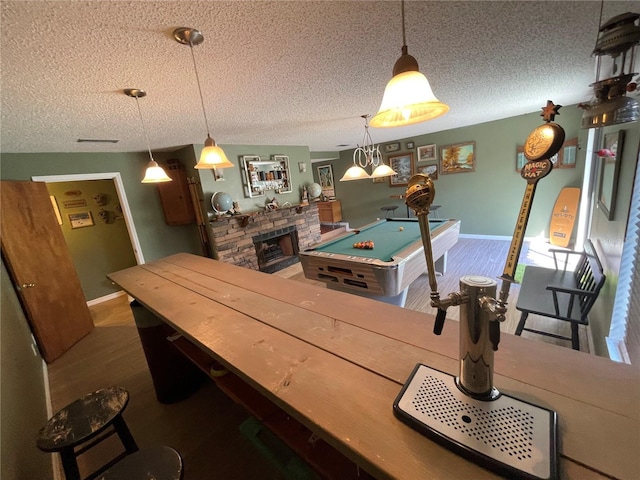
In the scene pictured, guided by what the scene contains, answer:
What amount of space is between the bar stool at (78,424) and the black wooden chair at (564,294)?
2.59m

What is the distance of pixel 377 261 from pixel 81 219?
472 cm

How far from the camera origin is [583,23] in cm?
142

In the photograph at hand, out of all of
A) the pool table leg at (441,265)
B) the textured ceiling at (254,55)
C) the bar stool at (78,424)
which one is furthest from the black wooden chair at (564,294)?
the bar stool at (78,424)

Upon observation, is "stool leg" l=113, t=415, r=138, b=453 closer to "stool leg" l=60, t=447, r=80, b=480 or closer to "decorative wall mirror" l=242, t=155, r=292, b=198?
"stool leg" l=60, t=447, r=80, b=480

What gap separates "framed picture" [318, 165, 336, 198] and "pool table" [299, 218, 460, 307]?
4.34m

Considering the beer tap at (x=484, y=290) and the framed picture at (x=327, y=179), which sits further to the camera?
the framed picture at (x=327, y=179)

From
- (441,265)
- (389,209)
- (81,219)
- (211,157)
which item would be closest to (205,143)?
(211,157)

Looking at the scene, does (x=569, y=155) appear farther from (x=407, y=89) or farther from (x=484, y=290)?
(x=484, y=290)

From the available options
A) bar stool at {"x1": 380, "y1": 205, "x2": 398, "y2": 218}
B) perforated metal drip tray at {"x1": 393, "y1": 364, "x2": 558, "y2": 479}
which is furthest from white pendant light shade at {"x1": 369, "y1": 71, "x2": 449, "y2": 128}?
bar stool at {"x1": 380, "y1": 205, "x2": 398, "y2": 218}

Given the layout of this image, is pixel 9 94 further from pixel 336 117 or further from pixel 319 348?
pixel 336 117

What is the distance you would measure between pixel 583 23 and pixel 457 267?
10.1ft

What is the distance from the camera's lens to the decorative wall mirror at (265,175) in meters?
4.28

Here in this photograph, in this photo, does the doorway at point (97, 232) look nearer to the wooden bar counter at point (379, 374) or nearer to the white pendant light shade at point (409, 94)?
the wooden bar counter at point (379, 374)

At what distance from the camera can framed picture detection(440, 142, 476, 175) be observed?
16.6 feet
